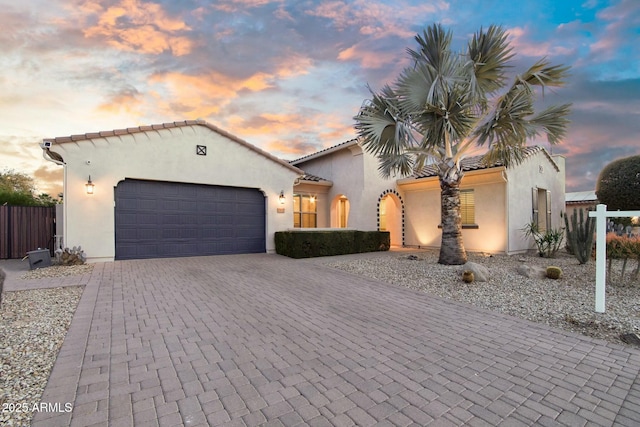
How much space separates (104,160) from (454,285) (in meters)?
11.3

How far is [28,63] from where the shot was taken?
8711mm

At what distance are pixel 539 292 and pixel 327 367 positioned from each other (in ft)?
18.2

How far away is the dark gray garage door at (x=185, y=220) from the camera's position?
10.3 meters

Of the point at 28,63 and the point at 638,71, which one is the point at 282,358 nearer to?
the point at 28,63

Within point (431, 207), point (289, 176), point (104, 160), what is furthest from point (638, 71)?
point (104, 160)

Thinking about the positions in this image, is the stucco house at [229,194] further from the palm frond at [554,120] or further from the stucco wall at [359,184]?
the palm frond at [554,120]

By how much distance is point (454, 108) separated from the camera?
8281 millimetres

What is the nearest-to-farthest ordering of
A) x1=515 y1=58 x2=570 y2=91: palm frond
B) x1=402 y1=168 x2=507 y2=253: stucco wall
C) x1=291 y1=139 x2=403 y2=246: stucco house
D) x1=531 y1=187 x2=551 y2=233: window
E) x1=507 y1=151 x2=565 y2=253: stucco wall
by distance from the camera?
x1=515 y1=58 x2=570 y2=91: palm frond, x1=507 y1=151 x2=565 y2=253: stucco wall, x1=402 y1=168 x2=507 y2=253: stucco wall, x1=531 y1=187 x2=551 y2=233: window, x1=291 y1=139 x2=403 y2=246: stucco house

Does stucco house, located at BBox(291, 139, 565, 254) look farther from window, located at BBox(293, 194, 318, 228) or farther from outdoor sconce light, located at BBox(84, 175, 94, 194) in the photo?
outdoor sconce light, located at BBox(84, 175, 94, 194)

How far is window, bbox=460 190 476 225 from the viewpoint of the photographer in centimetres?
1307

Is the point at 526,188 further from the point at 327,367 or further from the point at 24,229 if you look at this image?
the point at 24,229

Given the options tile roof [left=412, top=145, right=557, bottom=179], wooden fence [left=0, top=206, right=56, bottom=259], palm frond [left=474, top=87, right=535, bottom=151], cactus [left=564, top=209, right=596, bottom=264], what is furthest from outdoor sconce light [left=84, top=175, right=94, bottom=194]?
cactus [left=564, top=209, right=596, bottom=264]

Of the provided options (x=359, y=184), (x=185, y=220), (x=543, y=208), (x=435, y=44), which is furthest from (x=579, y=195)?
(x=185, y=220)

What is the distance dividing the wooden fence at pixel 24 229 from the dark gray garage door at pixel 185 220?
4370mm
